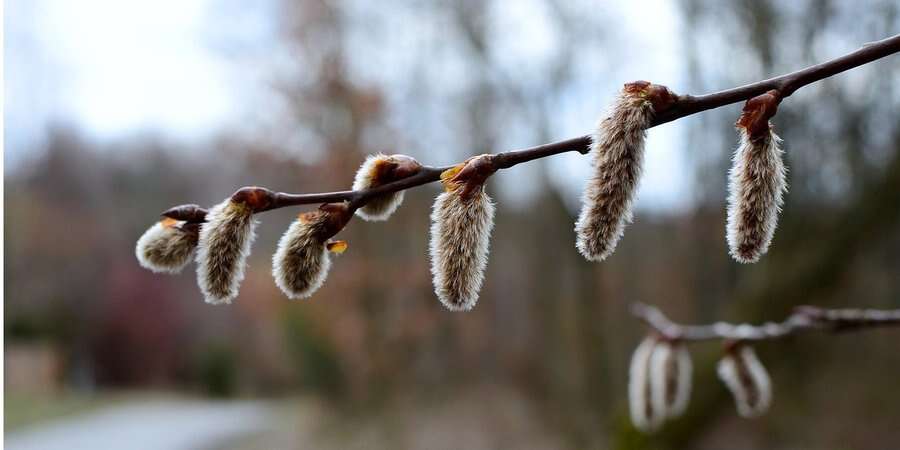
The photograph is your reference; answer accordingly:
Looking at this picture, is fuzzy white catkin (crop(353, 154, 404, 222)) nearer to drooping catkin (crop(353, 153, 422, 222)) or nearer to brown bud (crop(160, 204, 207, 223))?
drooping catkin (crop(353, 153, 422, 222))

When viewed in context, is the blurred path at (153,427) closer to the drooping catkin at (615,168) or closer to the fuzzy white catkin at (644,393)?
the fuzzy white catkin at (644,393)

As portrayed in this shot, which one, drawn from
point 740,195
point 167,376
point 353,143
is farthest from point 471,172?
point 167,376

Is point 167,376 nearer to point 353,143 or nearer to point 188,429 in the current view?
point 188,429

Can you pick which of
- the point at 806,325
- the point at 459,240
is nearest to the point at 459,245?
the point at 459,240

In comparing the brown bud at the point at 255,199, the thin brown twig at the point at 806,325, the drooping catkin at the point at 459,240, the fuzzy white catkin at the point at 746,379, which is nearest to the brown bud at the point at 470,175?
the drooping catkin at the point at 459,240

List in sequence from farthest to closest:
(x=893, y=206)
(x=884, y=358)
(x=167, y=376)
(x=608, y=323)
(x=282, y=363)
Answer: (x=167, y=376) → (x=282, y=363) → (x=608, y=323) → (x=884, y=358) → (x=893, y=206)

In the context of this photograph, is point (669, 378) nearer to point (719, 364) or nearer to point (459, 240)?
point (719, 364)
